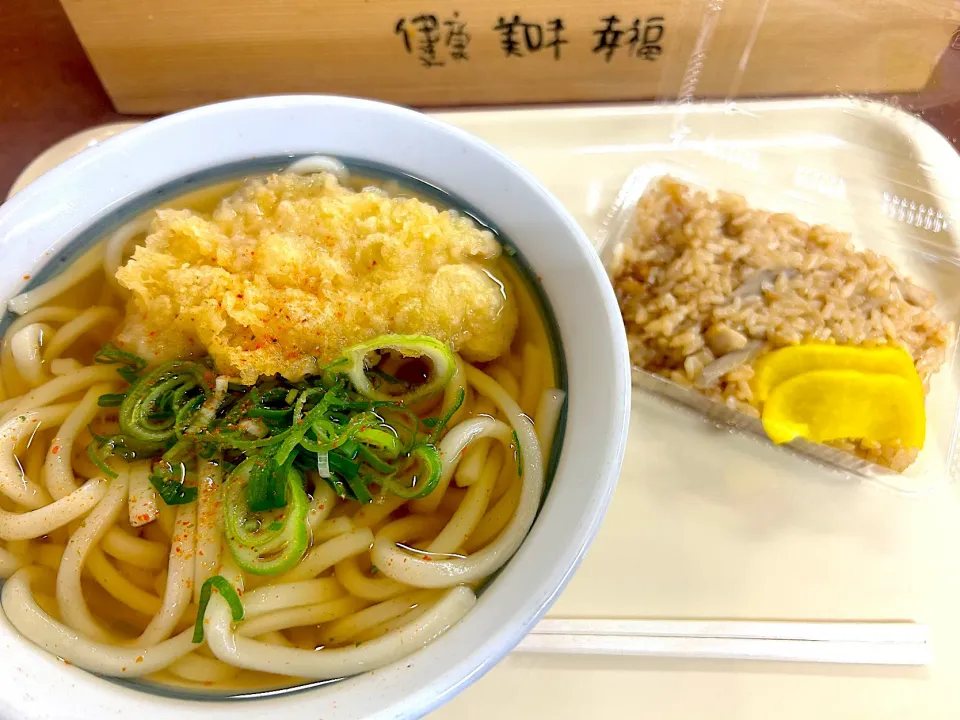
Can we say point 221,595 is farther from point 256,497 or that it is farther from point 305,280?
point 305,280

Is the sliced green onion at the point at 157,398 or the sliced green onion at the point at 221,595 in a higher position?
the sliced green onion at the point at 157,398

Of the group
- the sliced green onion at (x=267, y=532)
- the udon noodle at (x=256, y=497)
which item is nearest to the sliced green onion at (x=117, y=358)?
the udon noodle at (x=256, y=497)

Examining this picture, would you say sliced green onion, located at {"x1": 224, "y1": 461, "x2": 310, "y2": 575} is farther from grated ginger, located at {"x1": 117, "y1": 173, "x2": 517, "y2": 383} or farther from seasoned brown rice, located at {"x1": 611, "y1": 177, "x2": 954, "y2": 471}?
seasoned brown rice, located at {"x1": 611, "y1": 177, "x2": 954, "y2": 471}

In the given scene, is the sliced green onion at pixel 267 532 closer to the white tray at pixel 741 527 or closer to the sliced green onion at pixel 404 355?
the sliced green onion at pixel 404 355

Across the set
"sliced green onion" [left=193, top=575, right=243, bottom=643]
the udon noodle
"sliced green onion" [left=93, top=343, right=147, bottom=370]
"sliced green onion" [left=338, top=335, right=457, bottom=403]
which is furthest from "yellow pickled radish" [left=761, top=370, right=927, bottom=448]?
"sliced green onion" [left=93, top=343, right=147, bottom=370]

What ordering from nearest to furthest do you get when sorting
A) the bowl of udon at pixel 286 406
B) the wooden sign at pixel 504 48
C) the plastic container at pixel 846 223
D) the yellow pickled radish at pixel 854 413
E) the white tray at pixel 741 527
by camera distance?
the bowl of udon at pixel 286 406
the white tray at pixel 741 527
the yellow pickled radish at pixel 854 413
the plastic container at pixel 846 223
the wooden sign at pixel 504 48

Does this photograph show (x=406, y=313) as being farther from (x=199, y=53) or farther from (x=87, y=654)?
(x=199, y=53)

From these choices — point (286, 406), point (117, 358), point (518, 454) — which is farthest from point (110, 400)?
point (518, 454)

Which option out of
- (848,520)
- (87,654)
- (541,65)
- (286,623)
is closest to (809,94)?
(541,65)
